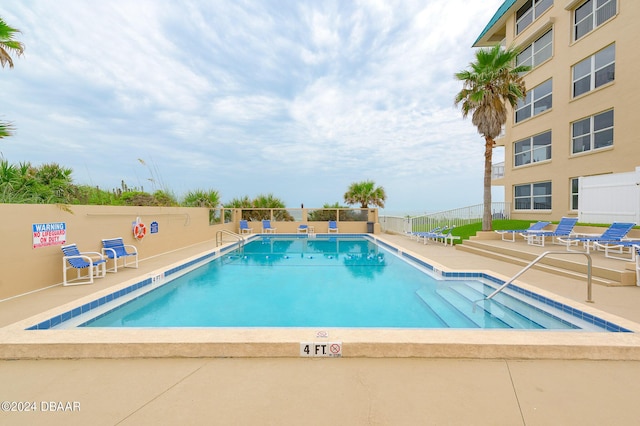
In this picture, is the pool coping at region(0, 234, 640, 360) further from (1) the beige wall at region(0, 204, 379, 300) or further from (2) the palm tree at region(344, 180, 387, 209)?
(2) the palm tree at region(344, 180, 387, 209)

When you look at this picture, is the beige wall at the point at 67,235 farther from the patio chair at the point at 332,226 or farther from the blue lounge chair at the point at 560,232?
the blue lounge chair at the point at 560,232

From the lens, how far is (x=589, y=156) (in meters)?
12.0

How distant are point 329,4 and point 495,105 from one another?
780 cm

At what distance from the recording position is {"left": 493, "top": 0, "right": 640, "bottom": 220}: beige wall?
1055cm

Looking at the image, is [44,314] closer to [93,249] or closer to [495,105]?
[93,249]

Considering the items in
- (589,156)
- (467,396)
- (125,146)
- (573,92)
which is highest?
(573,92)

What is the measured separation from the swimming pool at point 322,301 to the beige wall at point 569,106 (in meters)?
9.07

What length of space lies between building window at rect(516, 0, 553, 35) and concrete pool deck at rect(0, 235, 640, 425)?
59.0 feet

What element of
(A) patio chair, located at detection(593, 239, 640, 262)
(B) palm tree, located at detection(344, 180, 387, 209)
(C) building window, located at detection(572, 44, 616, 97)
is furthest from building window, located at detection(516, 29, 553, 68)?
(A) patio chair, located at detection(593, 239, 640, 262)

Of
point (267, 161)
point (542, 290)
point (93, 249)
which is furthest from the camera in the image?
point (267, 161)

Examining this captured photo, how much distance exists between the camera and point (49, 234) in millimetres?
5703

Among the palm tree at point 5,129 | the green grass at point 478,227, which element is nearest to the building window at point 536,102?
the green grass at point 478,227

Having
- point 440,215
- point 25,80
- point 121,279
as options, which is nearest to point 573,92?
point 440,215

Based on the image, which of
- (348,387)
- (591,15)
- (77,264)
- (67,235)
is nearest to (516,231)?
(591,15)
